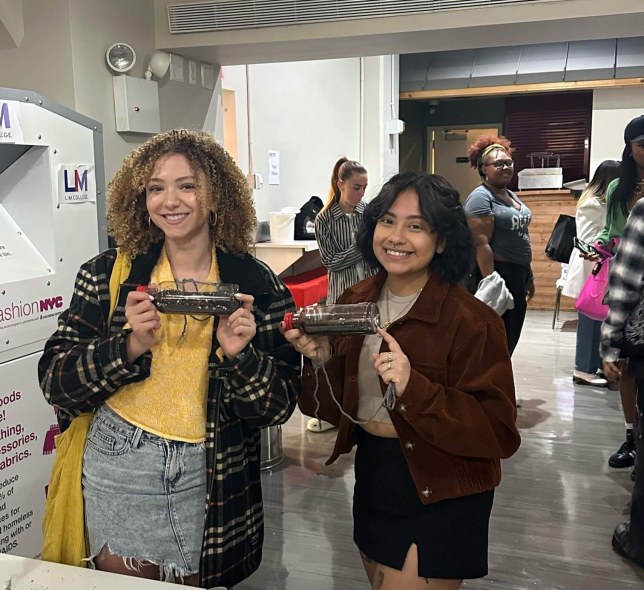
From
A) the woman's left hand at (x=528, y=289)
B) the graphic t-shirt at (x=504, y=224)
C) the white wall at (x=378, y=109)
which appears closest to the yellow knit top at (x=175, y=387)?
the graphic t-shirt at (x=504, y=224)

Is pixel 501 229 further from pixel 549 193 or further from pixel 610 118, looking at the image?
pixel 610 118

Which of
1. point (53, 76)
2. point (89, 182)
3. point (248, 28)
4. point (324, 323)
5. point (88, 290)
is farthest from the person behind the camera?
point (248, 28)

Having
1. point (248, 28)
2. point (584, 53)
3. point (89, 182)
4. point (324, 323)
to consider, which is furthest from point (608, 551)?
point (584, 53)

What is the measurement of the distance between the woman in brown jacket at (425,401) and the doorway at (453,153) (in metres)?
9.96

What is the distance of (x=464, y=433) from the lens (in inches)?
51.9

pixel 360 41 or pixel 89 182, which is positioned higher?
pixel 360 41

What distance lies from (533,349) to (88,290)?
509cm

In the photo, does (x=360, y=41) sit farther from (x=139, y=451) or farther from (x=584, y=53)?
(x=584, y=53)

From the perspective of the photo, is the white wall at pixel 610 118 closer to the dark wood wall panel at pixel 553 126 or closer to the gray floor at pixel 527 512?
the dark wood wall panel at pixel 553 126

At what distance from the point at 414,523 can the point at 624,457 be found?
7.91 ft

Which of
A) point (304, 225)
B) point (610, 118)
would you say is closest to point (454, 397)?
point (304, 225)

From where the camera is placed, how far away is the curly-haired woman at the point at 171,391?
52.5 inches

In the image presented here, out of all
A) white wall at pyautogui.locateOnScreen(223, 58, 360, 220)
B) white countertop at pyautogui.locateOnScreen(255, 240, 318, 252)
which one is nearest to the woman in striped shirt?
white countertop at pyautogui.locateOnScreen(255, 240, 318, 252)

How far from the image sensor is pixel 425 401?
1.29 m
